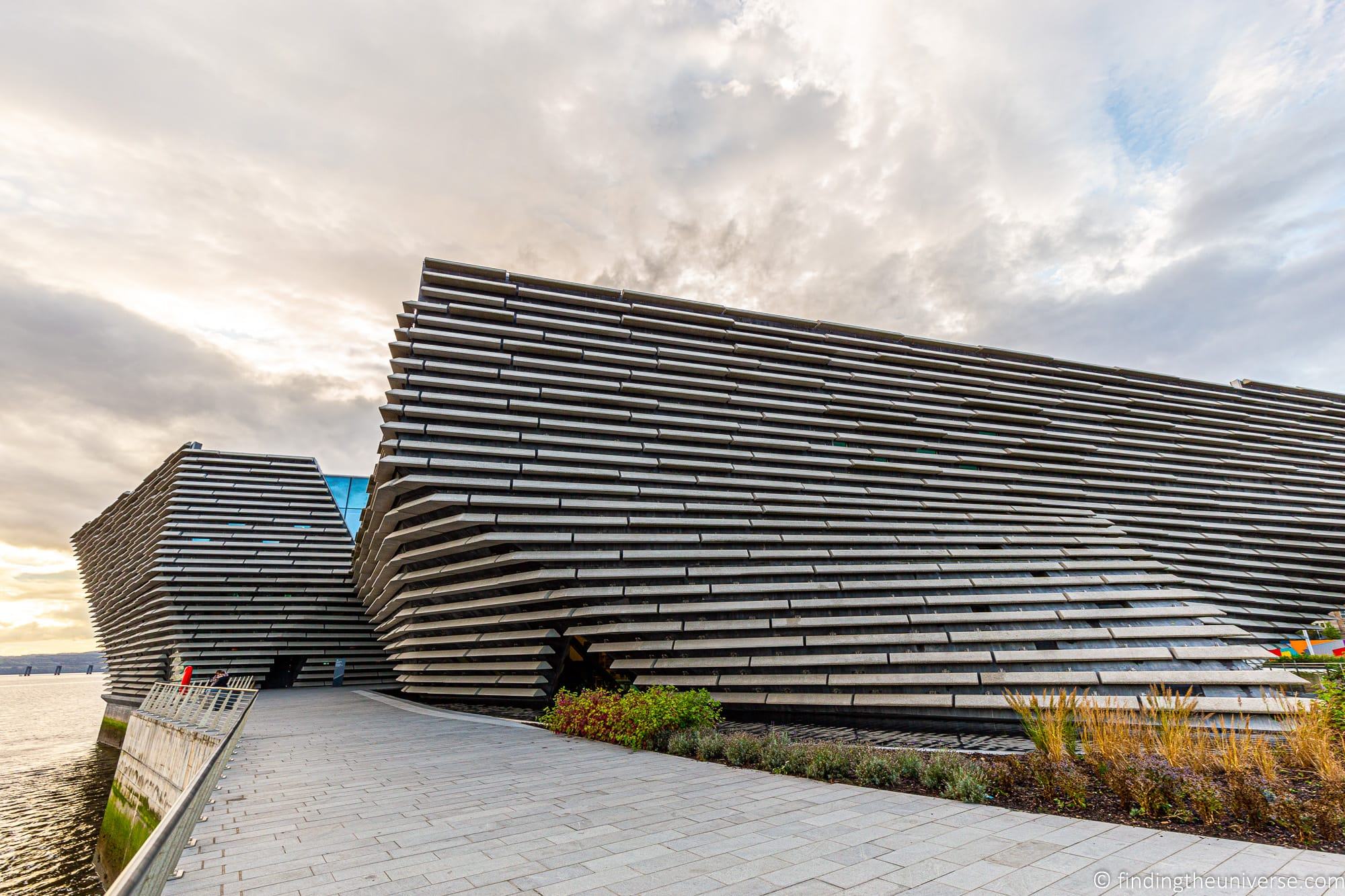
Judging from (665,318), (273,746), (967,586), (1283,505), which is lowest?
(273,746)

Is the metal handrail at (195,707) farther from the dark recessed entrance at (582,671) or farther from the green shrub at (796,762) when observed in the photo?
the green shrub at (796,762)

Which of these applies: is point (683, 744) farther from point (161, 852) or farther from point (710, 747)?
point (161, 852)

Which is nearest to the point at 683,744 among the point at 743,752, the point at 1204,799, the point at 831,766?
the point at 743,752

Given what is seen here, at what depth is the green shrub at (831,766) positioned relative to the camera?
27.0ft

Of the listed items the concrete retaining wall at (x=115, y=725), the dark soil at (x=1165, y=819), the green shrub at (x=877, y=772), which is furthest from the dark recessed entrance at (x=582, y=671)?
the concrete retaining wall at (x=115, y=725)

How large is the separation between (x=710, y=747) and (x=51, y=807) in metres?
25.0

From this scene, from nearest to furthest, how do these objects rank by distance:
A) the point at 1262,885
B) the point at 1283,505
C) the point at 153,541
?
the point at 1262,885, the point at 1283,505, the point at 153,541

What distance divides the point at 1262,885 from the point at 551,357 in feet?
51.9

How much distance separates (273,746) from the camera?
1228 centimetres

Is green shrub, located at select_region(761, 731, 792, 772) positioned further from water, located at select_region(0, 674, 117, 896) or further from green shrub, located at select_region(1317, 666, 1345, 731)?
water, located at select_region(0, 674, 117, 896)

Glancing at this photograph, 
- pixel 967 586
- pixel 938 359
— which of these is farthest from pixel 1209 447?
pixel 967 586

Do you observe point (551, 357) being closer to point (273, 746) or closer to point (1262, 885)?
point (273, 746)

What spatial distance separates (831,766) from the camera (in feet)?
27.1

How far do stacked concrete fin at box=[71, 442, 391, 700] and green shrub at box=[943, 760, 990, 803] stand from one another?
112 feet
